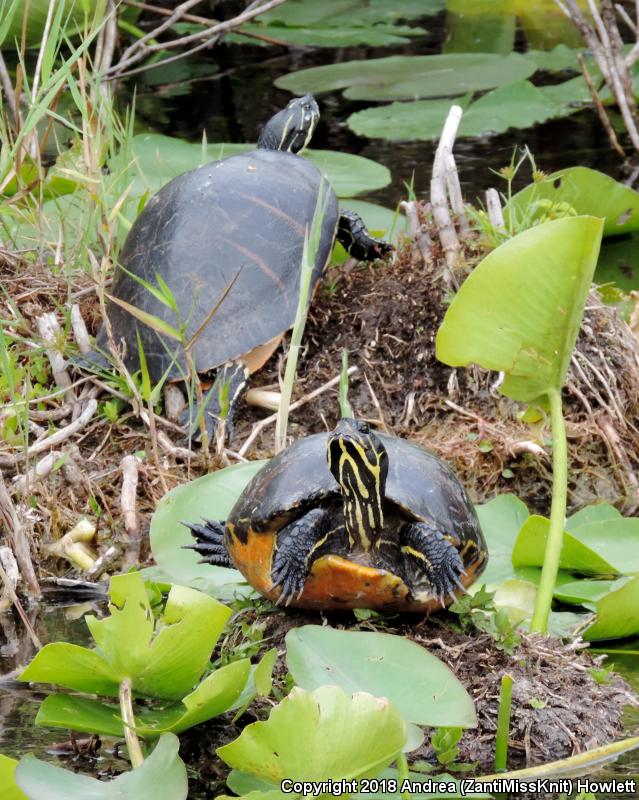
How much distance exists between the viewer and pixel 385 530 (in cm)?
272

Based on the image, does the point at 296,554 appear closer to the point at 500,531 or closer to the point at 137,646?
the point at 137,646

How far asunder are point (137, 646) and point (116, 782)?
0.82 ft

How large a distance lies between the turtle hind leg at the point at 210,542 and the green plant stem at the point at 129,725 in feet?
2.63

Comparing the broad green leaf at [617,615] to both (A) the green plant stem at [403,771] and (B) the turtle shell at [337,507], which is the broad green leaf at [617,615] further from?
(A) the green plant stem at [403,771]

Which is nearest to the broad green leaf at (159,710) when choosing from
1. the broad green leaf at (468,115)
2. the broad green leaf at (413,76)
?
the broad green leaf at (468,115)

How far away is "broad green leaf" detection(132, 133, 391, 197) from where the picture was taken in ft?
19.1

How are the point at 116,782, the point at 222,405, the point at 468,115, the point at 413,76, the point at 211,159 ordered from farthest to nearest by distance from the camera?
the point at 413,76 < the point at 468,115 < the point at 211,159 < the point at 222,405 < the point at 116,782

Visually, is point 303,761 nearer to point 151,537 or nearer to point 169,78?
point 151,537

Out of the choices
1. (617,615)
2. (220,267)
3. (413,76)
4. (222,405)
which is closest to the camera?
(617,615)

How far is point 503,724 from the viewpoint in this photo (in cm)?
225

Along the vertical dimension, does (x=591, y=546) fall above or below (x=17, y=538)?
below

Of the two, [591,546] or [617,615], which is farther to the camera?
[591,546]

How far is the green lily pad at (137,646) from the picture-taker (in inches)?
84.1

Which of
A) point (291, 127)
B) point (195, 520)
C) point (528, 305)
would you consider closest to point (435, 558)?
point (528, 305)
